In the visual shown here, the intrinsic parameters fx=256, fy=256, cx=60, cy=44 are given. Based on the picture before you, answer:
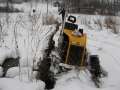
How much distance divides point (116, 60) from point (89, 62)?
1.19 m

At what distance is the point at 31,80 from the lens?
4500 millimetres

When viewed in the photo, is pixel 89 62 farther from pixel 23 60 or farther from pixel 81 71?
pixel 23 60

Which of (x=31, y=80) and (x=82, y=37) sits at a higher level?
(x=82, y=37)

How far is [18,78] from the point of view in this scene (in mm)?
4551

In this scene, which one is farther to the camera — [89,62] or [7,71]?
[89,62]

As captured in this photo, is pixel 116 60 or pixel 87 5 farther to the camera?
pixel 87 5

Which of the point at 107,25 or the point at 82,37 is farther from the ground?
the point at 82,37

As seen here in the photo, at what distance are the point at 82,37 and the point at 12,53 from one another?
1.80 m

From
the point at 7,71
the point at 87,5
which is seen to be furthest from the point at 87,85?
the point at 87,5

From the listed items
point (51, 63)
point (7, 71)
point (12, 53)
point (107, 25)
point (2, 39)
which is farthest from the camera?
point (107, 25)

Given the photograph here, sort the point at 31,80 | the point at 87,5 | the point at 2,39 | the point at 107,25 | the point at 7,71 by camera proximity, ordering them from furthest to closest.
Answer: the point at 87,5, the point at 107,25, the point at 2,39, the point at 7,71, the point at 31,80

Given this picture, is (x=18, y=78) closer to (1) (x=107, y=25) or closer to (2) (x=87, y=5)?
(1) (x=107, y=25)

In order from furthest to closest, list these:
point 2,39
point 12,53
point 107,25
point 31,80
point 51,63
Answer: point 107,25 < point 2,39 < point 12,53 < point 51,63 < point 31,80

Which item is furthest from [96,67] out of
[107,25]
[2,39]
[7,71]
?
[107,25]
